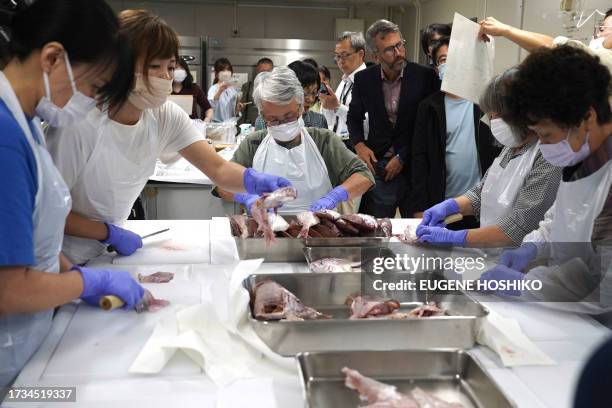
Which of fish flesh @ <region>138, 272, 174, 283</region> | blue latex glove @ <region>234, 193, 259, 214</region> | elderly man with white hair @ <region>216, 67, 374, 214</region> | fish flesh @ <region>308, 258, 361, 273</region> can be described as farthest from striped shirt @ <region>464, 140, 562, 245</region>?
fish flesh @ <region>138, 272, 174, 283</region>

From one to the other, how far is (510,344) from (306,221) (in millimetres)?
969

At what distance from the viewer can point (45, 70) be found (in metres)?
1.22

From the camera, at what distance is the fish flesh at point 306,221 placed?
2.11m

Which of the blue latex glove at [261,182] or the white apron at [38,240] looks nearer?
the white apron at [38,240]

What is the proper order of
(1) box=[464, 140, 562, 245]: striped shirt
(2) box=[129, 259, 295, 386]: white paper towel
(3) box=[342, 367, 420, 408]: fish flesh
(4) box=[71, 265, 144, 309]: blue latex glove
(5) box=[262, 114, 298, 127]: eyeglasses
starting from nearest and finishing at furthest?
1. (3) box=[342, 367, 420, 408]: fish flesh
2. (2) box=[129, 259, 295, 386]: white paper towel
3. (4) box=[71, 265, 144, 309]: blue latex glove
4. (1) box=[464, 140, 562, 245]: striped shirt
5. (5) box=[262, 114, 298, 127]: eyeglasses

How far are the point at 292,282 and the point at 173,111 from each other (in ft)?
3.22

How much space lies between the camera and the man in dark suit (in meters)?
3.68

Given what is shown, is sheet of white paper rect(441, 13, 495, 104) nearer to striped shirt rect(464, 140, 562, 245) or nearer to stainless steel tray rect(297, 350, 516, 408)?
striped shirt rect(464, 140, 562, 245)

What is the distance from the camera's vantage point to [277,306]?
4.93ft

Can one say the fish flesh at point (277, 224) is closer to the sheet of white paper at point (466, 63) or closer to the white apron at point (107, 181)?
the white apron at point (107, 181)

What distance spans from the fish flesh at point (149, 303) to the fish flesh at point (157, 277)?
0.59 ft

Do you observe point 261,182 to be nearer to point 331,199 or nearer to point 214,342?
point 331,199

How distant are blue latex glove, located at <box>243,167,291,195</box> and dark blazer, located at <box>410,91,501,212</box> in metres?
1.45

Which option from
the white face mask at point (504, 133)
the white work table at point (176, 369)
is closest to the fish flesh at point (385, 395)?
the white work table at point (176, 369)
